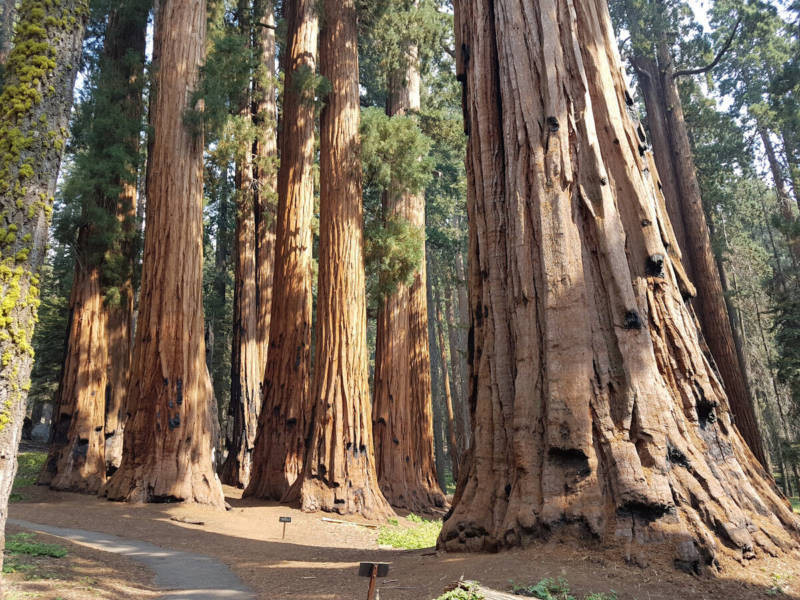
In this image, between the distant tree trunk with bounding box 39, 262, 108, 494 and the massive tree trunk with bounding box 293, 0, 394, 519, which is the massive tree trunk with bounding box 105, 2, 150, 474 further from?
the massive tree trunk with bounding box 293, 0, 394, 519

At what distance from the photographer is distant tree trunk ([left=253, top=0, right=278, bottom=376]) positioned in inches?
623

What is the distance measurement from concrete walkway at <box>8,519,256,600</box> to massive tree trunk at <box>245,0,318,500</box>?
185 inches

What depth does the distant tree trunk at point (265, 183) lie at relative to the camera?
1581 centimetres

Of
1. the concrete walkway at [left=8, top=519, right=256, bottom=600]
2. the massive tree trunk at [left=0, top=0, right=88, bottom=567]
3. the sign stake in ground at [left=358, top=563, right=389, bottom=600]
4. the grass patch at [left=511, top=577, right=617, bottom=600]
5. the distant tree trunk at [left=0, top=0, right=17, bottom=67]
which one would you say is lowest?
the concrete walkway at [left=8, top=519, right=256, bottom=600]

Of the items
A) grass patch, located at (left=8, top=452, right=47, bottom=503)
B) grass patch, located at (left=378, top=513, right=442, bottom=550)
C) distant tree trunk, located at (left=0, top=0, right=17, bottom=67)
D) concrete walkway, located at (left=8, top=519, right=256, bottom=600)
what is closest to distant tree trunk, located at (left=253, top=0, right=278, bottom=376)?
grass patch, located at (left=8, top=452, right=47, bottom=503)

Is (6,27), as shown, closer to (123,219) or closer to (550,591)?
(123,219)

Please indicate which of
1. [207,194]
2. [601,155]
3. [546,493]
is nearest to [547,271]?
[601,155]

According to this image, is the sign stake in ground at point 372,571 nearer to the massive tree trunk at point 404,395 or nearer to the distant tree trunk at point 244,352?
the massive tree trunk at point 404,395

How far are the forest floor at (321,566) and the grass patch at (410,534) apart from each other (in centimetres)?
9

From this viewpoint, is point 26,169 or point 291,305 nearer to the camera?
point 26,169

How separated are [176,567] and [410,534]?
4144mm

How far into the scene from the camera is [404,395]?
44.3 ft

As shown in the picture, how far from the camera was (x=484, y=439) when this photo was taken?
5348 millimetres

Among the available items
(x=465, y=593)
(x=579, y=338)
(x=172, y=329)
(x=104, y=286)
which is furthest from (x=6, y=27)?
(x=465, y=593)
